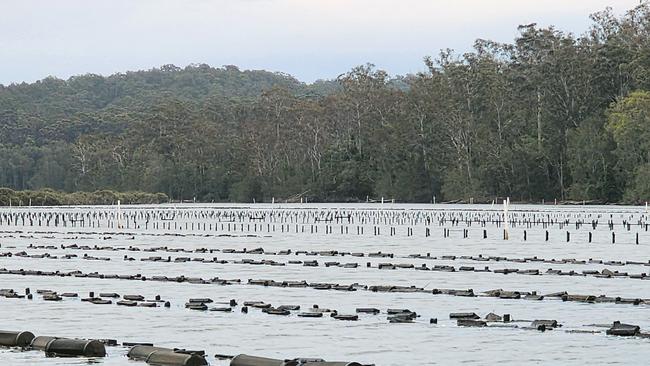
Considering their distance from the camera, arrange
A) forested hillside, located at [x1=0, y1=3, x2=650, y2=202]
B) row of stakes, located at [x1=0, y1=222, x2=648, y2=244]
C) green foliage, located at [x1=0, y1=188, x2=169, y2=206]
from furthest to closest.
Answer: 1. green foliage, located at [x1=0, y1=188, x2=169, y2=206]
2. forested hillside, located at [x1=0, y1=3, x2=650, y2=202]
3. row of stakes, located at [x1=0, y1=222, x2=648, y2=244]

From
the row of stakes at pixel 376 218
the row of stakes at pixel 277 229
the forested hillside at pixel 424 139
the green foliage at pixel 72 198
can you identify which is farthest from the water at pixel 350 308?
the green foliage at pixel 72 198

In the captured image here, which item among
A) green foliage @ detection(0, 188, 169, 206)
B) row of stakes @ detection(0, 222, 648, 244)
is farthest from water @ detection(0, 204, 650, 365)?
green foliage @ detection(0, 188, 169, 206)

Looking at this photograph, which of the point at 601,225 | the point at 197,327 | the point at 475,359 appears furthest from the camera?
the point at 601,225

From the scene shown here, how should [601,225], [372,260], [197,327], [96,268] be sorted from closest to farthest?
1. [197,327]
2. [96,268]
3. [372,260]
4. [601,225]

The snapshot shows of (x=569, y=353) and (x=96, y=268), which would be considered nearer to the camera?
(x=569, y=353)

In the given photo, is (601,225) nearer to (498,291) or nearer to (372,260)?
(372,260)

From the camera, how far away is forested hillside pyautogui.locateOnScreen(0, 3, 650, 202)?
11762 cm

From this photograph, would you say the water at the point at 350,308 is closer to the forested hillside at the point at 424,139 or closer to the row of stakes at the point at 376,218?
the row of stakes at the point at 376,218

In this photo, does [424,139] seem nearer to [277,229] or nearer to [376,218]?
[376,218]

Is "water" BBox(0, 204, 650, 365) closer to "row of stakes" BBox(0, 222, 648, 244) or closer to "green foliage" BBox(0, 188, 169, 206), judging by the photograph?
"row of stakes" BBox(0, 222, 648, 244)

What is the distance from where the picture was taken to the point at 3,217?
356 feet

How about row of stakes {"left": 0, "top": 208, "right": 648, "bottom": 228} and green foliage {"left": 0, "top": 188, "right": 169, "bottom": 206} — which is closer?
row of stakes {"left": 0, "top": 208, "right": 648, "bottom": 228}

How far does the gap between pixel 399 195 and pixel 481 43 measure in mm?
18886

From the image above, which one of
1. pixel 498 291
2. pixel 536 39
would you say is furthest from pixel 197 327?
pixel 536 39
